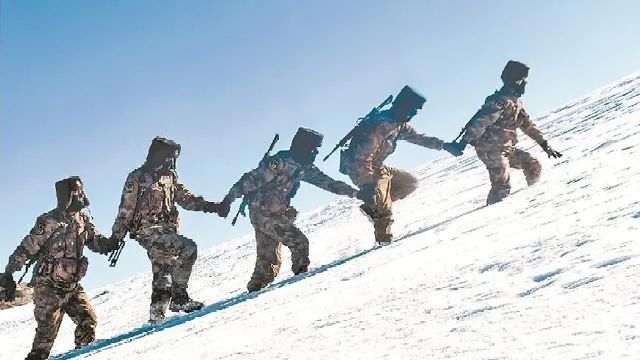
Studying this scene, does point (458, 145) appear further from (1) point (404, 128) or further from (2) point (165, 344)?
(2) point (165, 344)

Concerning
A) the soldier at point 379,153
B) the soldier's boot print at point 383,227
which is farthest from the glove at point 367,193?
the soldier's boot print at point 383,227

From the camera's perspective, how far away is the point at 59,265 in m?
7.63

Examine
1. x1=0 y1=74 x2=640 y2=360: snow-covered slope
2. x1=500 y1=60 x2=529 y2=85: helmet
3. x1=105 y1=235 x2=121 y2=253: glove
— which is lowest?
x1=0 y1=74 x2=640 y2=360: snow-covered slope

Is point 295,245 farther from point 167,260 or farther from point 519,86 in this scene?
point 519,86

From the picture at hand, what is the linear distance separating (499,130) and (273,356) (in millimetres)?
7464

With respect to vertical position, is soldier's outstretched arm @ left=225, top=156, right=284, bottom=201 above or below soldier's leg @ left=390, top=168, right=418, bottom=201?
above

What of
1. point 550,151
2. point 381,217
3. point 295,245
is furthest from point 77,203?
point 550,151

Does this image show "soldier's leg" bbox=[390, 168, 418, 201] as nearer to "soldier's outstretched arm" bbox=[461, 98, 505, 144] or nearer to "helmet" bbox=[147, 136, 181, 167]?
"soldier's outstretched arm" bbox=[461, 98, 505, 144]

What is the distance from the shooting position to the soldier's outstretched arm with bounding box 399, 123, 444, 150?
996cm

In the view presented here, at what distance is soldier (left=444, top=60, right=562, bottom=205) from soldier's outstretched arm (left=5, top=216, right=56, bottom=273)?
5.74 metres

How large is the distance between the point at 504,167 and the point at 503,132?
0.60 metres

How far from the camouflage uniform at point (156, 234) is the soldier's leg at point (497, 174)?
4386 mm

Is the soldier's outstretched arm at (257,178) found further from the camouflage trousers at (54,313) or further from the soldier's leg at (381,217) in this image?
the camouflage trousers at (54,313)

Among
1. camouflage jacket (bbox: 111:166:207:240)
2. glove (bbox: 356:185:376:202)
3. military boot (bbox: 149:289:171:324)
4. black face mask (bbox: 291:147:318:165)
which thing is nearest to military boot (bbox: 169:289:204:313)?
military boot (bbox: 149:289:171:324)
